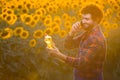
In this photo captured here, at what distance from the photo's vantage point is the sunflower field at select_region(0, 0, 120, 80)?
462cm

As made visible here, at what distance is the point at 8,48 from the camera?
457 cm

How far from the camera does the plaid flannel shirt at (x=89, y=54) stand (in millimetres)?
4125

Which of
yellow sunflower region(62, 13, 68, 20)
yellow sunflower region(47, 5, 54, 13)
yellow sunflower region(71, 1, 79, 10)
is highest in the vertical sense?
yellow sunflower region(71, 1, 79, 10)

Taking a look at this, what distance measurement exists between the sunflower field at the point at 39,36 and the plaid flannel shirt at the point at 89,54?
0.48 m

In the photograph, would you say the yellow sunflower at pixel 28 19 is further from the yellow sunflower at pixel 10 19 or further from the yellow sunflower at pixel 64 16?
the yellow sunflower at pixel 64 16

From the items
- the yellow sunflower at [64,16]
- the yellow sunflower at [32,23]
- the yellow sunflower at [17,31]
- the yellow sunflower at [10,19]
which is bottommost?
the yellow sunflower at [17,31]

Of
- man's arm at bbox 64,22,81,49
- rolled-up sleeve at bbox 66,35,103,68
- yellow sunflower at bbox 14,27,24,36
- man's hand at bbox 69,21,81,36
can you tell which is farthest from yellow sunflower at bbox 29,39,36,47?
rolled-up sleeve at bbox 66,35,103,68

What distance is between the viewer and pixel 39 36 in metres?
4.69

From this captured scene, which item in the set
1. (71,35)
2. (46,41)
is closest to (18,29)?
(46,41)

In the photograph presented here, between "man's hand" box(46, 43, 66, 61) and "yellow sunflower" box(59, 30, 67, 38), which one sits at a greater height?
"yellow sunflower" box(59, 30, 67, 38)

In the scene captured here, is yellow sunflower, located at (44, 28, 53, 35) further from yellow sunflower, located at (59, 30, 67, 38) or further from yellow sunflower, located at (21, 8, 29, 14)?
yellow sunflower, located at (21, 8, 29, 14)

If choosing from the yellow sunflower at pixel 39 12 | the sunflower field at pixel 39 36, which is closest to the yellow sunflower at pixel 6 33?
the sunflower field at pixel 39 36

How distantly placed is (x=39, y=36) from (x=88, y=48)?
2.64 feet

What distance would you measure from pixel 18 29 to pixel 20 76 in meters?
0.57
